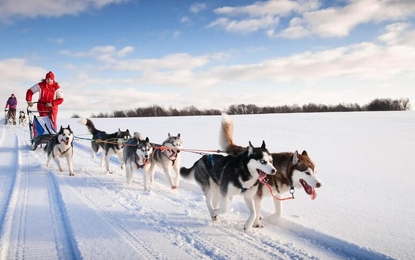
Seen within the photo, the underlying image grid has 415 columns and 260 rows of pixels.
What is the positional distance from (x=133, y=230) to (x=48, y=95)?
6175 mm

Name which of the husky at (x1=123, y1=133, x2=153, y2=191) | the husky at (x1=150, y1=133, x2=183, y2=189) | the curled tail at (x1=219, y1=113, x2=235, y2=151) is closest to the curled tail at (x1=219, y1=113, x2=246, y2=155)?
the curled tail at (x1=219, y1=113, x2=235, y2=151)

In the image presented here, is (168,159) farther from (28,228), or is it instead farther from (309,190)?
(309,190)

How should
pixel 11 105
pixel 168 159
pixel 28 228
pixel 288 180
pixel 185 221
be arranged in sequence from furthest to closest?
1. pixel 11 105
2. pixel 168 159
3. pixel 288 180
4. pixel 185 221
5. pixel 28 228

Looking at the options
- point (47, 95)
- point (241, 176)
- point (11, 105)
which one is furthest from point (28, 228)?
point (11, 105)

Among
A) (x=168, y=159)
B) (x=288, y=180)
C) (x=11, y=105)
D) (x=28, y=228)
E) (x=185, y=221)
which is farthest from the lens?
(x=11, y=105)

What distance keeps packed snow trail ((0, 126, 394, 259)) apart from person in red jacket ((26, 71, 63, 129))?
124 inches

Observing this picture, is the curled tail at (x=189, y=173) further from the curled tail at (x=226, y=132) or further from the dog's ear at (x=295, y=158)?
the dog's ear at (x=295, y=158)

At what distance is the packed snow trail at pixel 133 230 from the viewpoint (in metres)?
2.68

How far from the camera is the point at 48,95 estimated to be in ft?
25.1

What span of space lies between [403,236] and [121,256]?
3.00m

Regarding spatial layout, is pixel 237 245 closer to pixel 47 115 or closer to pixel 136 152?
pixel 136 152

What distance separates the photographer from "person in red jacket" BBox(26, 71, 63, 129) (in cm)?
745

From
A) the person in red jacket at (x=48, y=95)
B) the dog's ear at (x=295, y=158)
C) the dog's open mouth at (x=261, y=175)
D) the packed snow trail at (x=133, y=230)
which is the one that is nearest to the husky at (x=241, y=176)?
the dog's open mouth at (x=261, y=175)

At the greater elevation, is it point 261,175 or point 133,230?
point 261,175
